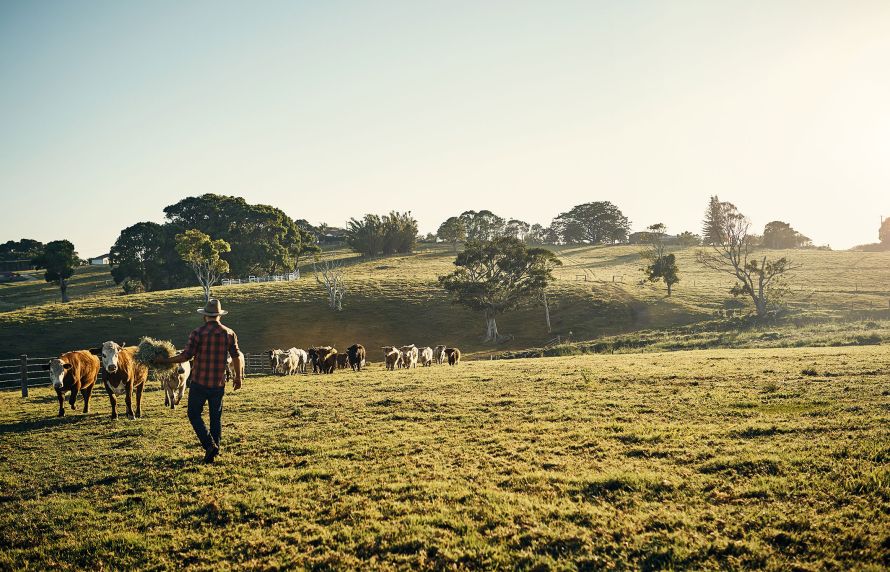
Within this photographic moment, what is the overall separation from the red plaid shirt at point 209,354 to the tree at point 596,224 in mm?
159337

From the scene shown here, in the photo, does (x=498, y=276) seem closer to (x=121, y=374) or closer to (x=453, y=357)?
(x=453, y=357)

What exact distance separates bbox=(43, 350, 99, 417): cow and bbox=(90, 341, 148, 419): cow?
1235mm

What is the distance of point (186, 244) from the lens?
209ft

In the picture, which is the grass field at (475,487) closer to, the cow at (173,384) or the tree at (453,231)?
the cow at (173,384)

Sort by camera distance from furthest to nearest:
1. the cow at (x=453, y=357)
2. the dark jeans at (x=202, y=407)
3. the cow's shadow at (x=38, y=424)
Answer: the cow at (x=453, y=357) < the cow's shadow at (x=38, y=424) < the dark jeans at (x=202, y=407)

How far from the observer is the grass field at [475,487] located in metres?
5.89

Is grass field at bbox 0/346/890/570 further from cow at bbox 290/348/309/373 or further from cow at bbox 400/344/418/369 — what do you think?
cow at bbox 400/344/418/369

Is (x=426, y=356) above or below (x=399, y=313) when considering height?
below

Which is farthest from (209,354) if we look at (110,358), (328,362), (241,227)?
(241,227)

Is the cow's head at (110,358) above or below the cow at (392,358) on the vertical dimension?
above

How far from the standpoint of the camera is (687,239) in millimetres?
124938

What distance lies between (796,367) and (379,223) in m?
109

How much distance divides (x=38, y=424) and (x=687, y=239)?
132 metres

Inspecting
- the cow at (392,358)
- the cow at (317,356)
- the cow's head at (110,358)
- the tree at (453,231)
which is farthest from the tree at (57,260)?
the cow's head at (110,358)
